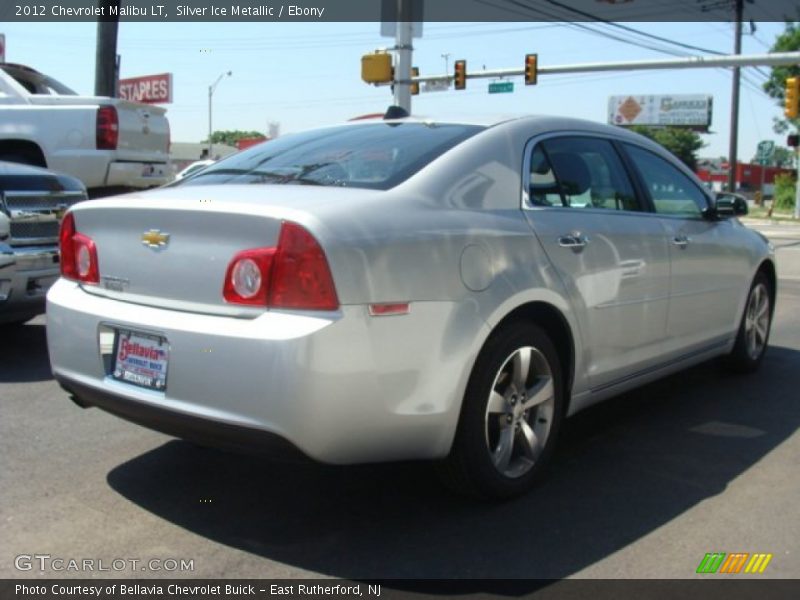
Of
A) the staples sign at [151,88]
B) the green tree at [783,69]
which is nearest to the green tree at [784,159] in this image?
the green tree at [783,69]

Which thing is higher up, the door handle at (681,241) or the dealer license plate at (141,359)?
the door handle at (681,241)

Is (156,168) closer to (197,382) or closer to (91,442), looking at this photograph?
(91,442)

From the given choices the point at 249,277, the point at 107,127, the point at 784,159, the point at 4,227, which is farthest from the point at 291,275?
the point at 784,159

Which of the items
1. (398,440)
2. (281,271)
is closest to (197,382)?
(281,271)

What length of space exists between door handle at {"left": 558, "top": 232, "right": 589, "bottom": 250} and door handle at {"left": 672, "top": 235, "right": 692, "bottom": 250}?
97 cm

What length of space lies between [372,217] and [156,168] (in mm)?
7737

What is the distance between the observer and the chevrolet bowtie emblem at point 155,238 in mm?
3238

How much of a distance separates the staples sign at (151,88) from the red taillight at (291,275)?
5806 cm

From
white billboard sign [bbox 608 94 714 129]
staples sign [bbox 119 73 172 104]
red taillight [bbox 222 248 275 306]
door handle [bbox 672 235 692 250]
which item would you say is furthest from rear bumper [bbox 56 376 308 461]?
white billboard sign [bbox 608 94 714 129]

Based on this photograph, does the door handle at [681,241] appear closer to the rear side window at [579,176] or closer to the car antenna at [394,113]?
the rear side window at [579,176]

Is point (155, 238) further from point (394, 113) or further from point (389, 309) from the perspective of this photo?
point (394, 113)

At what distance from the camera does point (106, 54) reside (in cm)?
1391

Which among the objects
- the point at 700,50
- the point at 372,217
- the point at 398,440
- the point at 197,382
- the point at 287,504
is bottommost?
the point at 287,504

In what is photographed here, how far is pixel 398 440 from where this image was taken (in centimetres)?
308
